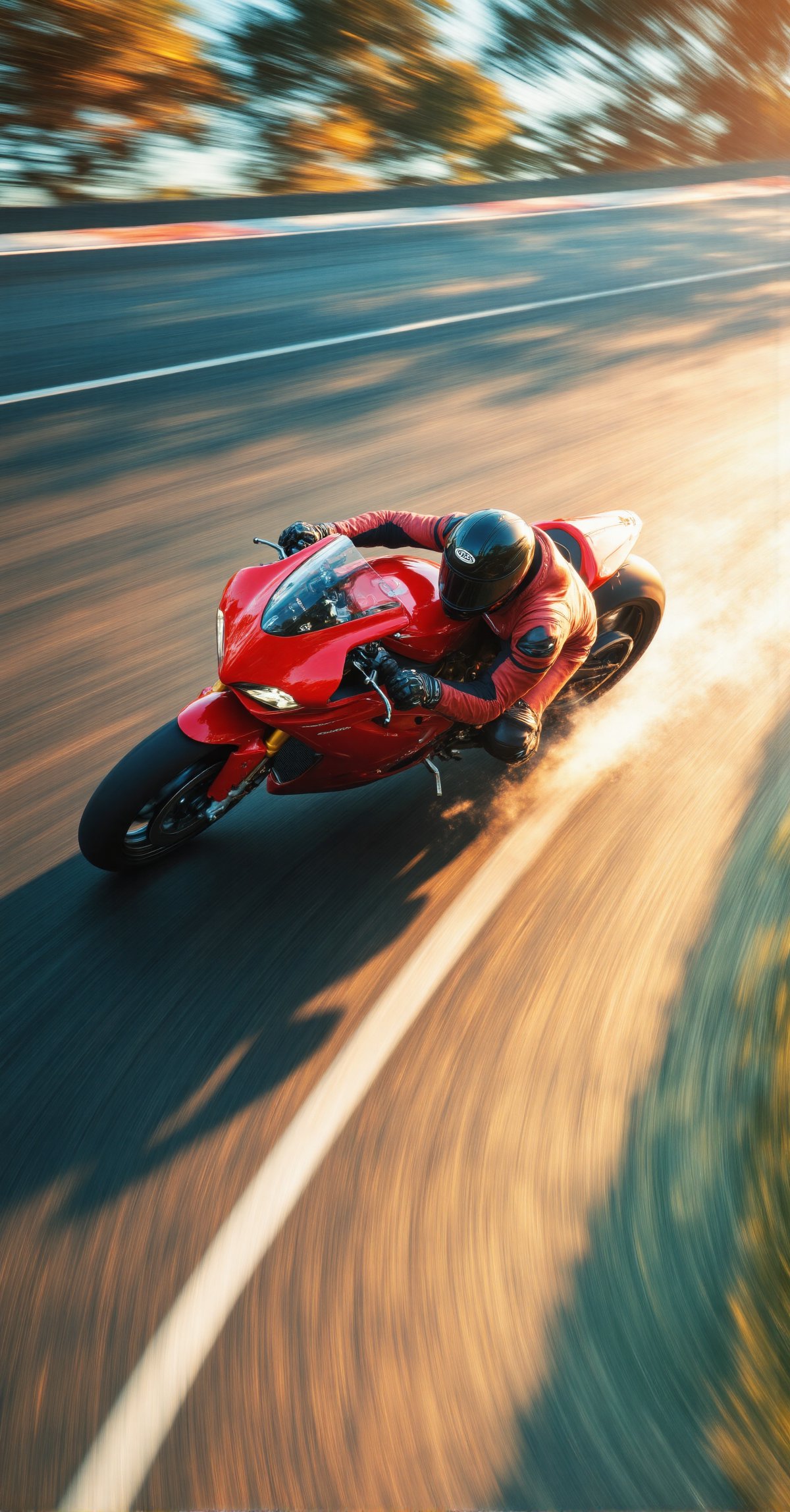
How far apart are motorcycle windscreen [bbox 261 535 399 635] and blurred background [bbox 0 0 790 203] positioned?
30.0 ft

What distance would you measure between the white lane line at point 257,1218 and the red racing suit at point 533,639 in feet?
2.63

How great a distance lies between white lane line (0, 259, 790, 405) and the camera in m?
7.73

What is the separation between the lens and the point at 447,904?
13.9ft

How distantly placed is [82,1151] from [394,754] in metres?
1.86

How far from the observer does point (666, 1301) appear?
2.97 metres

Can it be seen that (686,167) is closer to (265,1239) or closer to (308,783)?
(308,783)

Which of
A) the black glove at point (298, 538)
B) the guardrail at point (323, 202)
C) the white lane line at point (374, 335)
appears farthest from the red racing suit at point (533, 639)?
the guardrail at point (323, 202)

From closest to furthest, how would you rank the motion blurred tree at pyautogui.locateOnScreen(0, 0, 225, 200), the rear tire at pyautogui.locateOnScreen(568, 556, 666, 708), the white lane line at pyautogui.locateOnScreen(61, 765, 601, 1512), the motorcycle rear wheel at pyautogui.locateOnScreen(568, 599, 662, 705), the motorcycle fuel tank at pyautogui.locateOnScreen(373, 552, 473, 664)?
the white lane line at pyautogui.locateOnScreen(61, 765, 601, 1512), the motorcycle fuel tank at pyautogui.locateOnScreen(373, 552, 473, 664), the rear tire at pyautogui.locateOnScreen(568, 556, 666, 708), the motorcycle rear wheel at pyautogui.locateOnScreen(568, 599, 662, 705), the motion blurred tree at pyautogui.locateOnScreen(0, 0, 225, 200)

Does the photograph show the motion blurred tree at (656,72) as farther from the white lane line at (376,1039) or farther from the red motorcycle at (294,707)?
the red motorcycle at (294,707)

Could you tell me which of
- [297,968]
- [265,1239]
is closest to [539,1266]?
[265,1239]

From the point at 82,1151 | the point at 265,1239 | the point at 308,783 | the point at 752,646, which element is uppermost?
the point at 308,783

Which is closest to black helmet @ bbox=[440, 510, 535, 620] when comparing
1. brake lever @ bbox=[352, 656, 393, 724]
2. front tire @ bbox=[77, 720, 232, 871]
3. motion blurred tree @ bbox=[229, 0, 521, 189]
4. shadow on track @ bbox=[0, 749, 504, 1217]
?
brake lever @ bbox=[352, 656, 393, 724]

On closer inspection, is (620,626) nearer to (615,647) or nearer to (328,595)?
(615,647)

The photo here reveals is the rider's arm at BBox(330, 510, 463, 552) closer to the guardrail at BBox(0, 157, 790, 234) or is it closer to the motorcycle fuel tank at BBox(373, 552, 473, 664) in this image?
the motorcycle fuel tank at BBox(373, 552, 473, 664)
